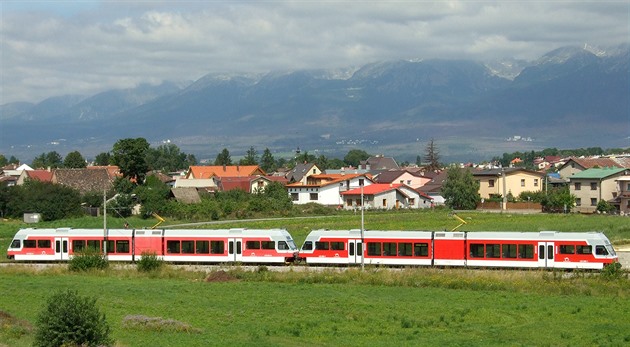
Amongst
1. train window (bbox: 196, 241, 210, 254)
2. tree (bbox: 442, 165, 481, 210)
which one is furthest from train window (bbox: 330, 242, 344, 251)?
tree (bbox: 442, 165, 481, 210)

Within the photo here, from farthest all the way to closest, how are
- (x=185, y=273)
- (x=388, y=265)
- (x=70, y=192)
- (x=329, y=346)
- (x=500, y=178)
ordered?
(x=500, y=178), (x=70, y=192), (x=388, y=265), (x=185, y=273), (x=329, y=346)

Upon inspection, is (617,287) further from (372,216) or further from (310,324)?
(372,216)

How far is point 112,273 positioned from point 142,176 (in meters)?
68.2

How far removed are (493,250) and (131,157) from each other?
71.7 m

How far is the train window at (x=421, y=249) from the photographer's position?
45.6 metres

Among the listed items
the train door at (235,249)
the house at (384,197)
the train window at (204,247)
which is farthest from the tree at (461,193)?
the train window at (204,247)

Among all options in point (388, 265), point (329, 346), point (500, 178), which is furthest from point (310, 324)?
point (500, 178)

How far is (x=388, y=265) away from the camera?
46.1m

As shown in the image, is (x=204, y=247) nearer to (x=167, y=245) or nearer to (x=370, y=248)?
(x=167, y=245)

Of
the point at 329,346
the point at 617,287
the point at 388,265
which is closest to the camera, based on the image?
the point at 329,346

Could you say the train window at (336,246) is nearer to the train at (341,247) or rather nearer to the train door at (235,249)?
the train at (341,247)

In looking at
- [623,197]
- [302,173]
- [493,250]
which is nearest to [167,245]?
[493,250]

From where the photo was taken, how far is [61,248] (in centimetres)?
5069

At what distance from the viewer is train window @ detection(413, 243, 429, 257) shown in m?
45.6
